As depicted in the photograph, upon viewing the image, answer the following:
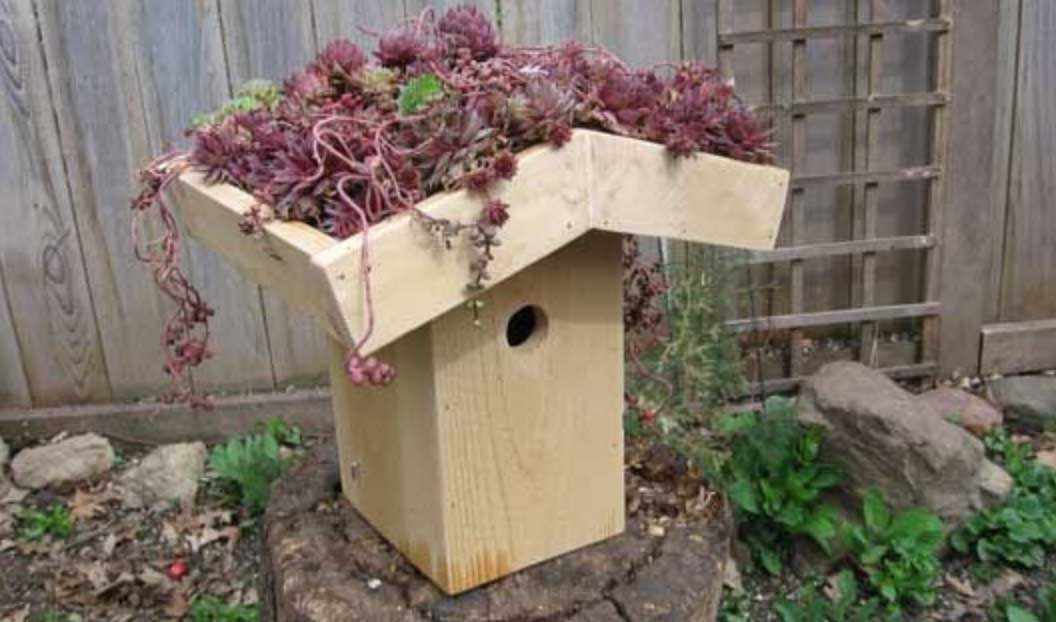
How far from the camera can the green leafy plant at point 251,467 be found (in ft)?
9.18

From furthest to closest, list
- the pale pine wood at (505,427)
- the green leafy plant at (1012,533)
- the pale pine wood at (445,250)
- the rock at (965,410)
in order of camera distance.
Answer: the rock at (965,410) → the green leafy plant at (1012,533) → the pale pine wood at (505,427) → the pale pine wood at (445,250)

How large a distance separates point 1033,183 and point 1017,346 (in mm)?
494

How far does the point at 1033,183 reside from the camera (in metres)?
3.14

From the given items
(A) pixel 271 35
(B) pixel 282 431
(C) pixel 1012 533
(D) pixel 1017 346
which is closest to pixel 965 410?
(D) pixel 1017 346

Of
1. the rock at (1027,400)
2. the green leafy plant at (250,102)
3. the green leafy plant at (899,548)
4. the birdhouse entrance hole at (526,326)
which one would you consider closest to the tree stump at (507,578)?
the birdhouse entrance hole at (526,326)

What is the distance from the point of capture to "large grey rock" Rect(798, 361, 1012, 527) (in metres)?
2.48

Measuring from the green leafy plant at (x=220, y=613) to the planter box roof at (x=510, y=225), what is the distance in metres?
1.33

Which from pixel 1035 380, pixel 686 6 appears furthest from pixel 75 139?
pixel 1035 380

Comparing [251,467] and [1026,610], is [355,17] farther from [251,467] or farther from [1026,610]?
[1026,610]

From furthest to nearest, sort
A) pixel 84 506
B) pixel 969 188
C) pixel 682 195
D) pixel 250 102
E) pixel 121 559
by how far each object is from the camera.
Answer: pixel 969 188, pixel 84 506, pixel 121 559, pixel 250 102, pixel 682 195

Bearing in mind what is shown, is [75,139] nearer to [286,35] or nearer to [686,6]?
[286,35]

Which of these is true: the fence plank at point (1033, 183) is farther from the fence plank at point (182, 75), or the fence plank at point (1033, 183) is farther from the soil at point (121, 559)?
the soil at point (121, 559)

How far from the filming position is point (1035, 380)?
10.5 ft

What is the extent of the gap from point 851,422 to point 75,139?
2114mm
